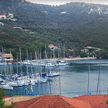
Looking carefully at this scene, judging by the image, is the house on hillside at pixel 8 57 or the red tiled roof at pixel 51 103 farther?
the house on hillside at pixel 8 57

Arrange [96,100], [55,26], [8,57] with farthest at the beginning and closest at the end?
[55,26]
[8,57]
[96,100]

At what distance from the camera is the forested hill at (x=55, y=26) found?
7981 centimetres

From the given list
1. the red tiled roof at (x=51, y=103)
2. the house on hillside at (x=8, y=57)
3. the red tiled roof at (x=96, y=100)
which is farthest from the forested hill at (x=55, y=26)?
the red tiled roof at (x=51, y=103)

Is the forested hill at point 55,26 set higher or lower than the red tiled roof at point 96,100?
higher

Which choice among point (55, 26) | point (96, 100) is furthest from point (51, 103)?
point (55, 26)

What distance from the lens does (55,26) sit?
11756 cm

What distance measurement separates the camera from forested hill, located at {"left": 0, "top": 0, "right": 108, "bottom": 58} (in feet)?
262

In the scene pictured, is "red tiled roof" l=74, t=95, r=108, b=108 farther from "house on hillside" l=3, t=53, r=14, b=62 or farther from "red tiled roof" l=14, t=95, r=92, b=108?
"house on hillside" l=3, t=53, r=14, b=62

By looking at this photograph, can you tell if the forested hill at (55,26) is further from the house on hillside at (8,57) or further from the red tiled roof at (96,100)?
the red tiled roof at (96,100)

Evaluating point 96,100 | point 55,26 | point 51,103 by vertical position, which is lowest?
point 96,100

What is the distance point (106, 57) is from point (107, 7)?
3479 inches

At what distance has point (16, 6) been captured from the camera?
145 m

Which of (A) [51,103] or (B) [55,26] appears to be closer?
(A) [51,103]

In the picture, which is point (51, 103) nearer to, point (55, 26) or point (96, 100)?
point (96, 100)
